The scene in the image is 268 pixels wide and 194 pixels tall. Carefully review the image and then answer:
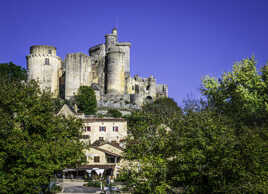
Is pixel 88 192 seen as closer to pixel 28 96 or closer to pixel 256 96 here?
pixel 28 96

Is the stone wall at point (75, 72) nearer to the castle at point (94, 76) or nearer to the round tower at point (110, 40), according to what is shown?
the castle at point (94, 76)

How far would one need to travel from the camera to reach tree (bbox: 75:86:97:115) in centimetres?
7744

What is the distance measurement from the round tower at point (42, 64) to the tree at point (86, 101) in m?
9.51

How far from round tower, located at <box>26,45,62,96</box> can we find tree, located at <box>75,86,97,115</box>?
375 inches

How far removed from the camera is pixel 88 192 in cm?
3738

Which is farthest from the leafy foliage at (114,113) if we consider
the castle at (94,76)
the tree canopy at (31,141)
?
the tree canopy at (31,141)

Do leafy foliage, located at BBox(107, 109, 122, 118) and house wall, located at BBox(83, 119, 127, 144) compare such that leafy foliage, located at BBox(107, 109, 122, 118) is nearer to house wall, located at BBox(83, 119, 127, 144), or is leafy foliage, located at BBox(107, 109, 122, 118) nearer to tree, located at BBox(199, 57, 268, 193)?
house wall, located at BBox(83, 119, 127, 144)

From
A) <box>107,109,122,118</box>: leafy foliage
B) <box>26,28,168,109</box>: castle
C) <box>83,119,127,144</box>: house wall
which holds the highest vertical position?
<box>26,28,168,109</box>: castle

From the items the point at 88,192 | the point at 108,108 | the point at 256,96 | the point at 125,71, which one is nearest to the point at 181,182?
the point at 88,192

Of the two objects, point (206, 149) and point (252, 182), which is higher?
point (206, 149)

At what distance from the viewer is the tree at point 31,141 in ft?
90.5

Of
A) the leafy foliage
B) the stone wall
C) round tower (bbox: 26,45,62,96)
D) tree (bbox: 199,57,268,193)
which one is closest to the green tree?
round tower (bbox: 26,45,62,96)

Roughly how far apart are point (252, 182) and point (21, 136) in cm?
1547

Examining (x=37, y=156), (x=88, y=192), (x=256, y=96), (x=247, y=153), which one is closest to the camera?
(x=247, y=153)
